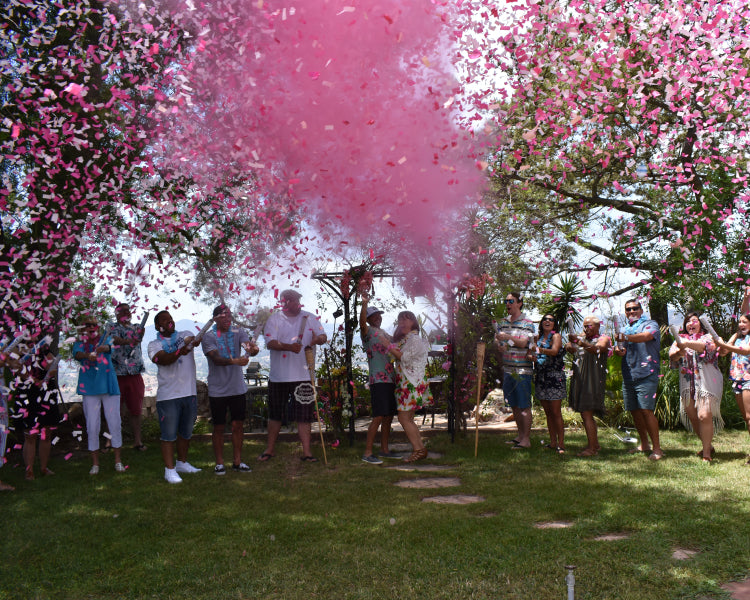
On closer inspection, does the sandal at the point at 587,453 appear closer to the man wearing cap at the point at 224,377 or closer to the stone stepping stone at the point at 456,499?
the stone stepping stone at the point at 456,499

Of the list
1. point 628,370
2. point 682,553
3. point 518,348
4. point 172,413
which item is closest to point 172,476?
point 172,413

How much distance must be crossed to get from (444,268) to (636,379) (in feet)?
7.66

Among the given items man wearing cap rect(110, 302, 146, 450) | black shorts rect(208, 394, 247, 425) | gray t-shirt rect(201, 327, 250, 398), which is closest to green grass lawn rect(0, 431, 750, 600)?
black shorts rect(208, 394, 247, 425)

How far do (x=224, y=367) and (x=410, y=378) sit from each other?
6.31 ft

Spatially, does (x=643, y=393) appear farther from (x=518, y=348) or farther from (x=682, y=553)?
(x=682, y=553)

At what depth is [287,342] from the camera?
611 cm

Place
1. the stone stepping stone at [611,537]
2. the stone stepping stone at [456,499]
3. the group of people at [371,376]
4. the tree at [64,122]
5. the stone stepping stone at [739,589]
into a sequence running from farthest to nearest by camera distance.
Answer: the group of people at [371,376] < the stone stepping stone at [456,499] < the tree at [64,122] < the stone stepping stone at [611,537] < the stone stepping stone at [739,589]

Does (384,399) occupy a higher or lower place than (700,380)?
lower

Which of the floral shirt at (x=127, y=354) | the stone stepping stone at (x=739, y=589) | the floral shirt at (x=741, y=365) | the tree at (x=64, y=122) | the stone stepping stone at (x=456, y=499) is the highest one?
the tree at (x=64, y=122)

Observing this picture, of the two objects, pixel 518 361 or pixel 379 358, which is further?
pixel 518 361

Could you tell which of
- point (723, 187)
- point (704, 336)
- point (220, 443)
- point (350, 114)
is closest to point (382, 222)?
point (350, 114)

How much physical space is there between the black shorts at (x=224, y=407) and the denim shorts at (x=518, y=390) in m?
2.98

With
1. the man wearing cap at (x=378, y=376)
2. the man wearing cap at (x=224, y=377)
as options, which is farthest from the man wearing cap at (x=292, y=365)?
the man wearing cap at (x=378, y=376)

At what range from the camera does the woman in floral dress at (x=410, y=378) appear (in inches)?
239
